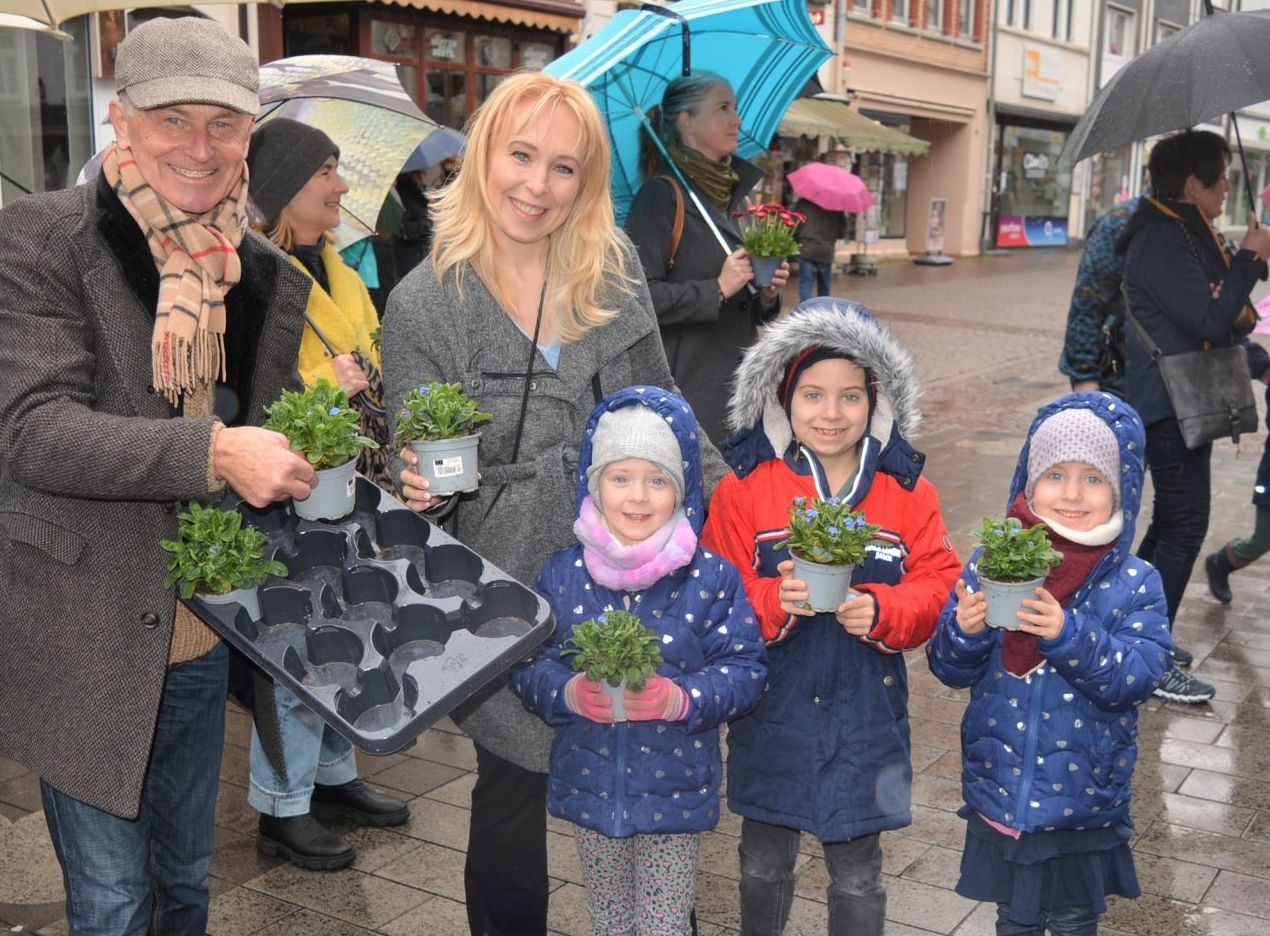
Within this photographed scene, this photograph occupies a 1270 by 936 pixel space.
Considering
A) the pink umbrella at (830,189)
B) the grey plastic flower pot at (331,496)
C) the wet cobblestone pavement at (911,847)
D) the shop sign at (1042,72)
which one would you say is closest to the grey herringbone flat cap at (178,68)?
the grey plastic flower pot at (331,496)

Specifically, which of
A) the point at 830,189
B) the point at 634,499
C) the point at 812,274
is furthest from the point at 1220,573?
the point at 812,274

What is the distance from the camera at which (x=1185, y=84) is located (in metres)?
5.19

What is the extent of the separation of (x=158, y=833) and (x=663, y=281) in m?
2.61

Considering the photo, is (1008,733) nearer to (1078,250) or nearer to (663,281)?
(663,281)

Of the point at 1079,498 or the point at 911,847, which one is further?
the point at 911,847

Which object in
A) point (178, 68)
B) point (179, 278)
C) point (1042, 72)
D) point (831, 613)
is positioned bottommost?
point (831, 613)

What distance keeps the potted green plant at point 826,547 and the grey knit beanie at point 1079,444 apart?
50 cm

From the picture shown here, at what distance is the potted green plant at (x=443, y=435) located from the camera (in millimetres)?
2760

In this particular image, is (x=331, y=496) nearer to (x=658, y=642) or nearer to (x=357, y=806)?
(x=658, y=642)

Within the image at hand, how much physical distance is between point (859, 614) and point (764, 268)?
2264mm

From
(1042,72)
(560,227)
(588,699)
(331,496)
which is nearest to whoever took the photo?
(331,496)

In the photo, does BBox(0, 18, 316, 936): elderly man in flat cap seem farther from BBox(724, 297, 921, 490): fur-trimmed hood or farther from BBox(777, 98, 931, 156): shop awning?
BBox(777, 98, 931, 156): shop awning

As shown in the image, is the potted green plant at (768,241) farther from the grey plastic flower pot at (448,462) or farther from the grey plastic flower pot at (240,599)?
the grey plastic flower pot at (240,599)

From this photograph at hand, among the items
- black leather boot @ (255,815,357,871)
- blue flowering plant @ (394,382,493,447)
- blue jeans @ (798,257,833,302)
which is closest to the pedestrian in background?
black leather boot @ (255,815,357,871)
